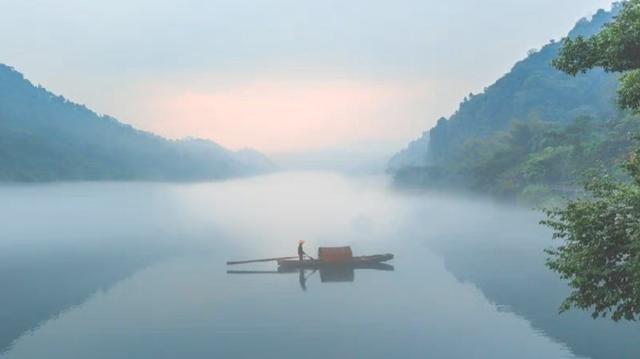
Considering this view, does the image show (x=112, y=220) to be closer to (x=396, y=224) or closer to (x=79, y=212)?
(x=79, y=212)

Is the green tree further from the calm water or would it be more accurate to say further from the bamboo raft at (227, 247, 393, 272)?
the bamboo raft at (227, 247, 393, 272)

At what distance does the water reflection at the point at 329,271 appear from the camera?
5534 cm

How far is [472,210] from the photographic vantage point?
13200cm

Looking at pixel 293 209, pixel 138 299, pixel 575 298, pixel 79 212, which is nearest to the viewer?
pixel 575 298

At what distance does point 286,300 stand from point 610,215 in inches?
1367

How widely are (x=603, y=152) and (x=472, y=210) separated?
1687 inches

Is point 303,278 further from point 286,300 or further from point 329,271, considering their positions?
point 286,300

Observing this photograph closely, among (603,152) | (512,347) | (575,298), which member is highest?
(603,152)

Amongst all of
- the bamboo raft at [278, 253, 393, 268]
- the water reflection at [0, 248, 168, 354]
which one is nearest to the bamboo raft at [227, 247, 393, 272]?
the bamboo raft at [278, 253, 393, 268]

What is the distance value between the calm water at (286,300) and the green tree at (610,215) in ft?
60.1

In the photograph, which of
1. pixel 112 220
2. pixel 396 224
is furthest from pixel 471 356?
pixel 112 220

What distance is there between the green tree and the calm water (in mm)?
18324

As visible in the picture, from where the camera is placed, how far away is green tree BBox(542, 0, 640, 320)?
14148 mm

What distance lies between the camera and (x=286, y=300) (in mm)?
46594
